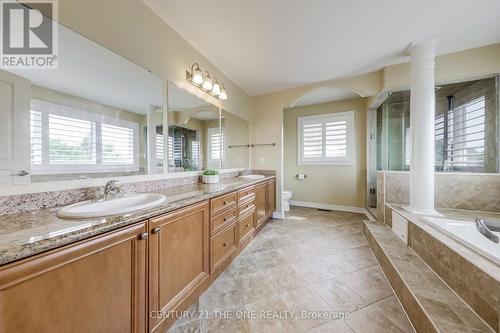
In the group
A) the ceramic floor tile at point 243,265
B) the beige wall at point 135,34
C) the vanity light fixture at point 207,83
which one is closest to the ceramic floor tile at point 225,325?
the ceramic floor tile at point 243,265

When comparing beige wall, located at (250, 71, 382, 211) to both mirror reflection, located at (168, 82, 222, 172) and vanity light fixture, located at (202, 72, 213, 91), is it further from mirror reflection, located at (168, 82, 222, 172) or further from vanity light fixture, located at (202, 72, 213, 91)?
vanity light fixture, located at (202, 72, 213, 91)

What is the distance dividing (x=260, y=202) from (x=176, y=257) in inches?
63.9

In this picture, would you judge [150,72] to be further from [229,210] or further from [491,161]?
[491,161]

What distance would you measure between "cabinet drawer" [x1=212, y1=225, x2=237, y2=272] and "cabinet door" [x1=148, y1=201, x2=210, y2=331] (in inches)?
4.1

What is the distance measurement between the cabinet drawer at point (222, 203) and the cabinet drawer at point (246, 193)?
0.12 meters

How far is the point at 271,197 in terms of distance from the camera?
3.11 m

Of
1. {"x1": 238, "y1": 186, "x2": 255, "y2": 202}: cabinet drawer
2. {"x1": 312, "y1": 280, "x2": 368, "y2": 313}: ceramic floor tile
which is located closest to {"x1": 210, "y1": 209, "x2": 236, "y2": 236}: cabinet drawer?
{"x1": 238, "y1": 186, "x2": 255, "y2": 202}: cabinet drawer

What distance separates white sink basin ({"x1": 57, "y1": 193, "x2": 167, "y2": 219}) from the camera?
0.80 meters

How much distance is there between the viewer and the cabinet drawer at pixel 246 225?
6.61ft

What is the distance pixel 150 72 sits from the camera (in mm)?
1565

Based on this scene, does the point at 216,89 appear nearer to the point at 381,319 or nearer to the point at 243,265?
the point at 243,265

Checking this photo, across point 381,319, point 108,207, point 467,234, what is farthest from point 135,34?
point 467,234

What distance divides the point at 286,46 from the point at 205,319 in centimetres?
270

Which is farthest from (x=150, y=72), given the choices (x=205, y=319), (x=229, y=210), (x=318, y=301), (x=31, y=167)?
(x=318, y=301)
